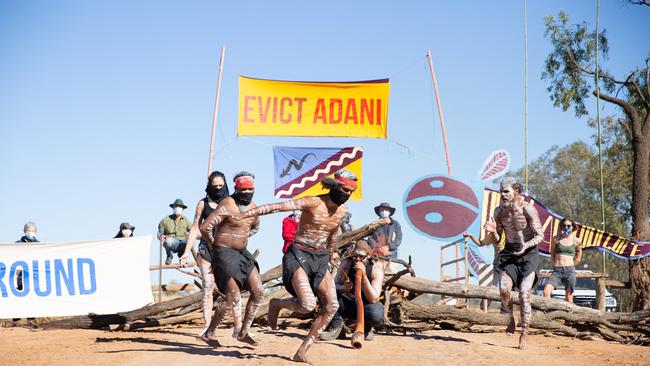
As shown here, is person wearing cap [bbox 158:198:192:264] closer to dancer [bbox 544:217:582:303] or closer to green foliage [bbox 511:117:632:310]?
dancer [bbox 544:217:582:303]

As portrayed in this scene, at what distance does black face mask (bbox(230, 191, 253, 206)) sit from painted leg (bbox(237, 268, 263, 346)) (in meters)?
0.78

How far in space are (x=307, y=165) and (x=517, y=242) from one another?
26.1 feet

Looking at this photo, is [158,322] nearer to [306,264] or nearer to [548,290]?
[306,264]

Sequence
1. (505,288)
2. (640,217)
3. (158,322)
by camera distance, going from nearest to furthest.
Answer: (505,288) → (158,322) → (640,217)

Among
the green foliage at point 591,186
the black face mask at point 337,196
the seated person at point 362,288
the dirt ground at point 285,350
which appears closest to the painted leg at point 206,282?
the dirt ground at point 285,350

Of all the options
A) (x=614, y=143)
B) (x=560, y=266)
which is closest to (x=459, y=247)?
(x=560, y=266)

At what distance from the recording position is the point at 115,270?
14.6 m

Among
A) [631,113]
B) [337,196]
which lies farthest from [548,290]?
[631,113]

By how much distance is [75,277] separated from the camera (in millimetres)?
14406

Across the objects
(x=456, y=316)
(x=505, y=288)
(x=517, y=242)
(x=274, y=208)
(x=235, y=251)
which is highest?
(x=274, y=208)

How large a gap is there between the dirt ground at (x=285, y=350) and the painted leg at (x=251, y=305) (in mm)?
190

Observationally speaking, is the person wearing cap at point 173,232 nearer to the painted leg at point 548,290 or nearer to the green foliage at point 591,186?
the painted leg at point 548,290

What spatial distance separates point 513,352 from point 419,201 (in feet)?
22.8

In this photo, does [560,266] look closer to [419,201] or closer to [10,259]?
[419,201]
